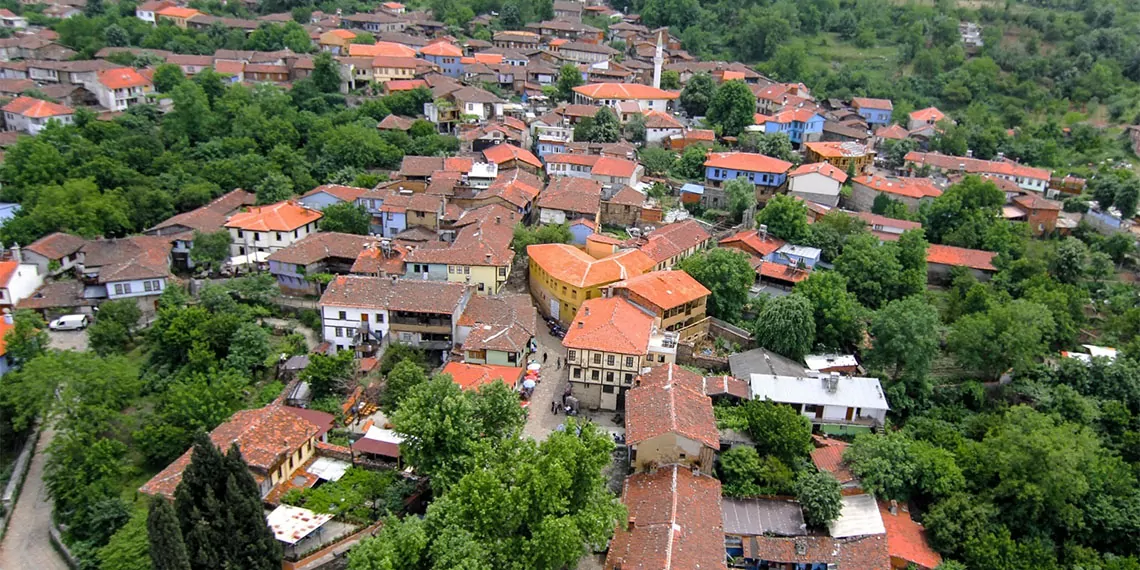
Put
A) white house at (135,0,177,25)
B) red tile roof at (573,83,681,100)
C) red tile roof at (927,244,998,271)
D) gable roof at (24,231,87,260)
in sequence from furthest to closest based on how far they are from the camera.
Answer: white house at (135,0,177,25), red tile roof at (573,83,681,100), red tile roof at (927,244,998,271), gable roof at (24,231,87,260)

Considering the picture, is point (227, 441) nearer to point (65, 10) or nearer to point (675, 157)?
point (675, 157)

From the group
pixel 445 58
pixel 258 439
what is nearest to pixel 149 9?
pixel 445 58

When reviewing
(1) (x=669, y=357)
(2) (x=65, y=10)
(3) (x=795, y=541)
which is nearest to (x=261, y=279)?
(1) (x=669, y=357)

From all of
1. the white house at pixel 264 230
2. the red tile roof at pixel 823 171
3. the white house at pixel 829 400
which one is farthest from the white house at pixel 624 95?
the white house at pixel 829 400

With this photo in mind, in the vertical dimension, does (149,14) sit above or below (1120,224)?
above

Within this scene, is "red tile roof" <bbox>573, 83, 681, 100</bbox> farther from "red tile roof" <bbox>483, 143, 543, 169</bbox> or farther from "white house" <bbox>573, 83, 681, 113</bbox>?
"red tile roof" <bbox>483, 143, 543, 169</bbox>

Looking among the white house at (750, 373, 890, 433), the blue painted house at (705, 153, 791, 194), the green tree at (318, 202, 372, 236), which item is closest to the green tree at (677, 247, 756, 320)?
the white house at (750, 373, 890, 433)
